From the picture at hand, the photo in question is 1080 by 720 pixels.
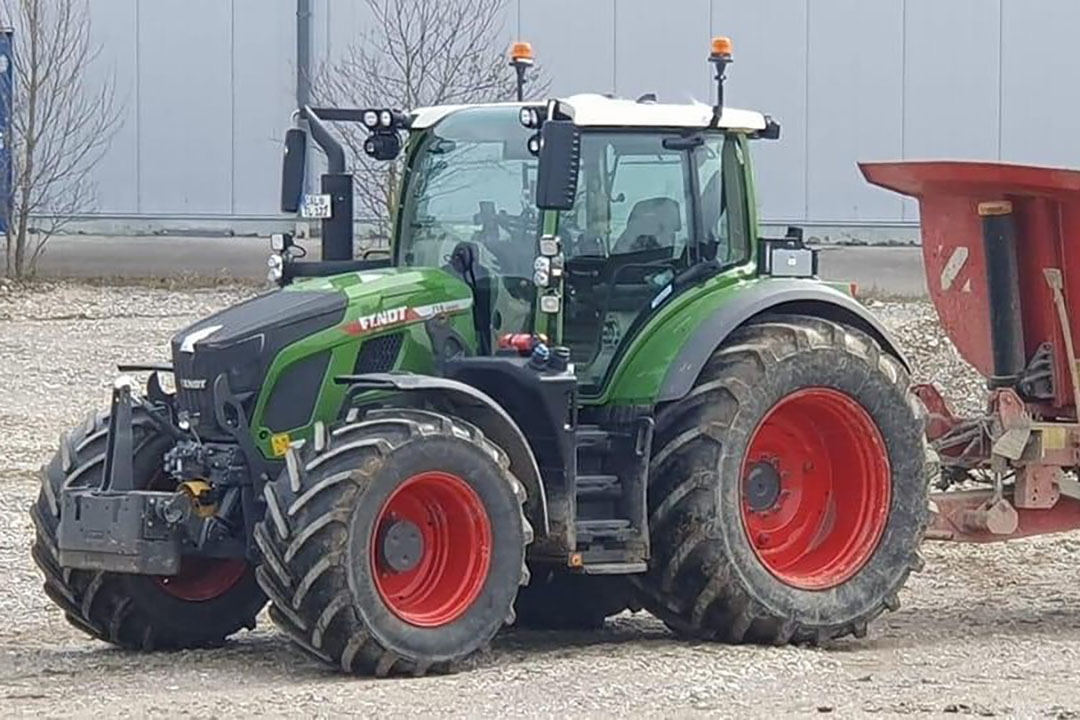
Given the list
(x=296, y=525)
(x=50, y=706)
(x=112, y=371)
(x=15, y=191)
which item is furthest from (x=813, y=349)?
(x=15, y=191)

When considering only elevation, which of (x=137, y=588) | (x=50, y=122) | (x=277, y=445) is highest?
(x=50, y=122)

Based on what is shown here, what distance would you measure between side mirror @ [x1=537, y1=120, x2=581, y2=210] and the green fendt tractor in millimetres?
11

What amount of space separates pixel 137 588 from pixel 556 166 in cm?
246

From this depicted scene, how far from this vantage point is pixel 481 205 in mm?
9562

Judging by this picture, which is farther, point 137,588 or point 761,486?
point 761,486

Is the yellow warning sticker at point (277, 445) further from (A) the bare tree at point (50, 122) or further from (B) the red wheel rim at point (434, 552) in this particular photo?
(A) the bare tree at point (50, 122)

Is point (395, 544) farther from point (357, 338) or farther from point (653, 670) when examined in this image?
point (653, 670)

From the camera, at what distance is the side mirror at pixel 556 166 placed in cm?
876

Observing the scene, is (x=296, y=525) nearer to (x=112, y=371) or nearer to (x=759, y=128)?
(x=759, y=128)

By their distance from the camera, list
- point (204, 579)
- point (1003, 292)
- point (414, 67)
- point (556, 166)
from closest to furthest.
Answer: point (556, 166) < point (204, 579) < point (1003, 292) < point (414, 67)

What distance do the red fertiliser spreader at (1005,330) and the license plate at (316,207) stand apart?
8.29 feet

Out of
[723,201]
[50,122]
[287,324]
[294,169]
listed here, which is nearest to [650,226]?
[723,201]

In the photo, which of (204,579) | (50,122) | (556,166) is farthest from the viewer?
(50,122)

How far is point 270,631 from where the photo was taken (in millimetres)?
10219
